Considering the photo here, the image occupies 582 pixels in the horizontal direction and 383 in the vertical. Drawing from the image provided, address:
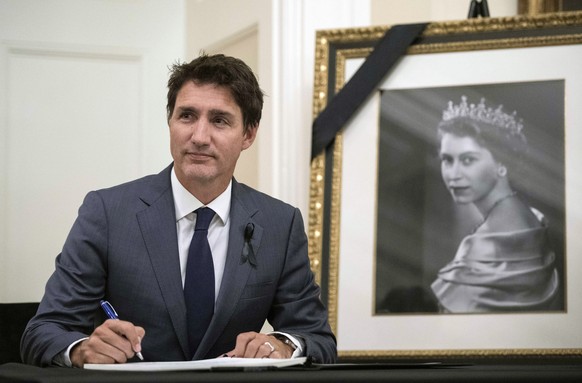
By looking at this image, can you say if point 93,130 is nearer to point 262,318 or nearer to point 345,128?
point 345,128

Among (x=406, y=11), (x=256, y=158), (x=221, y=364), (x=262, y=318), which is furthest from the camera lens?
(x=256, y=158)

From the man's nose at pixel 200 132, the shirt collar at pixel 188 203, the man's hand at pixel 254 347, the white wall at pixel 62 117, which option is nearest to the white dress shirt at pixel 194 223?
the shirt collar at pixel 188 203

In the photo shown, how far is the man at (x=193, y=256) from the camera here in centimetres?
209

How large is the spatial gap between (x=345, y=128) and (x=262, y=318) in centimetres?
76

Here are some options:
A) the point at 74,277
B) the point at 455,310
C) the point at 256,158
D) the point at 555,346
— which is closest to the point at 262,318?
the point at 74,277

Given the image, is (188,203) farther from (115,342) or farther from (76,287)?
(115,342)

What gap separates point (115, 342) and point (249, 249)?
531 mm

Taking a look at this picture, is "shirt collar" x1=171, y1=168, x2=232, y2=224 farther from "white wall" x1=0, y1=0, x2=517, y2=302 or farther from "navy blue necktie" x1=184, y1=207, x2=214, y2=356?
"white wall" x1=0, y1=0, x2=517, y2=302

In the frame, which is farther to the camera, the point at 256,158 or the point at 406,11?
the point at 256,158

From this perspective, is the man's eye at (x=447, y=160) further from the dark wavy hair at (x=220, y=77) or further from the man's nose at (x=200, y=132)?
the man's nose at (x=200, y=132)

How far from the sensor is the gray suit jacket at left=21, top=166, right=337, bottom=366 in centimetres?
208

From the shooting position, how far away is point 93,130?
3.91 m

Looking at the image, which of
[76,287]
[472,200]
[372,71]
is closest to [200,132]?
[76,287]

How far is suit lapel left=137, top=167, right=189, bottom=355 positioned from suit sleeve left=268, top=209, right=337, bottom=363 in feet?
0.84
